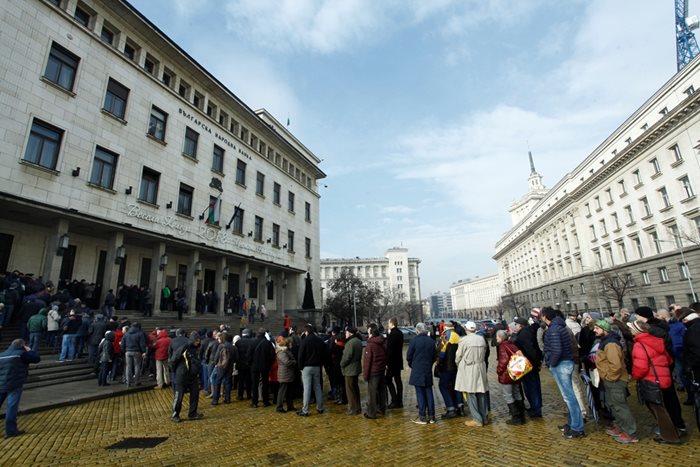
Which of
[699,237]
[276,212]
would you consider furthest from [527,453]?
[699,237]

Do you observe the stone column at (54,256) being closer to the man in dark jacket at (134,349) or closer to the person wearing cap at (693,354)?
the man in dark jacket at (134,349)

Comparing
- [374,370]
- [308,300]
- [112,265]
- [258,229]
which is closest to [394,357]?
[374,370]

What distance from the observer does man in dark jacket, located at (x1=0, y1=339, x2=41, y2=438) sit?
6691 millimetres

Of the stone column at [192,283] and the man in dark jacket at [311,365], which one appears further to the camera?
the stone column at [192,283]

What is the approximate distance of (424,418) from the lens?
7.46 meters

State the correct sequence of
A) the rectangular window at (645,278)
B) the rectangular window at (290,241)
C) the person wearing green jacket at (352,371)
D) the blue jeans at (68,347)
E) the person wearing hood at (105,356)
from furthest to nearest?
1. the rectangular window at (645,278)
2. the rectangular window at (290,241)
3. the blue jeans at (68,347)
4. the person wearing hood at (105,356)
5. the person wearing green jacket at (352,371)

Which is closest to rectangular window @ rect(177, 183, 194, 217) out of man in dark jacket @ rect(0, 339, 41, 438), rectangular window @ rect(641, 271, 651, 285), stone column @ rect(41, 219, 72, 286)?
stone column @ rect(41, 219, 72, 286)

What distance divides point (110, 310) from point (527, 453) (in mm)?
17625

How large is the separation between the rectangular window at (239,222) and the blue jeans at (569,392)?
24635 millimetres

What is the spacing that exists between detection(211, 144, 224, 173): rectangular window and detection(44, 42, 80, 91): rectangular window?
9683mm

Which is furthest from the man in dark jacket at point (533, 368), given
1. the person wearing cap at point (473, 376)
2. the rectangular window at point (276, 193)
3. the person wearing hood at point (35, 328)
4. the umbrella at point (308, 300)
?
the rectangular window at point (276, 193)

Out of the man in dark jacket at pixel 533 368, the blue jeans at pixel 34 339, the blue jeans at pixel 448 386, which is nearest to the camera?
the man in dark jacket at pixel 533 368

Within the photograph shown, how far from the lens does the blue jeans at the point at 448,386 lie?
7730 millimetres

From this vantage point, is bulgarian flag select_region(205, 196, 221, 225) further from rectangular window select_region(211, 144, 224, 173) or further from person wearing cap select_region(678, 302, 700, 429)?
person wearing cap select_region(678, 302, 700, 429)
